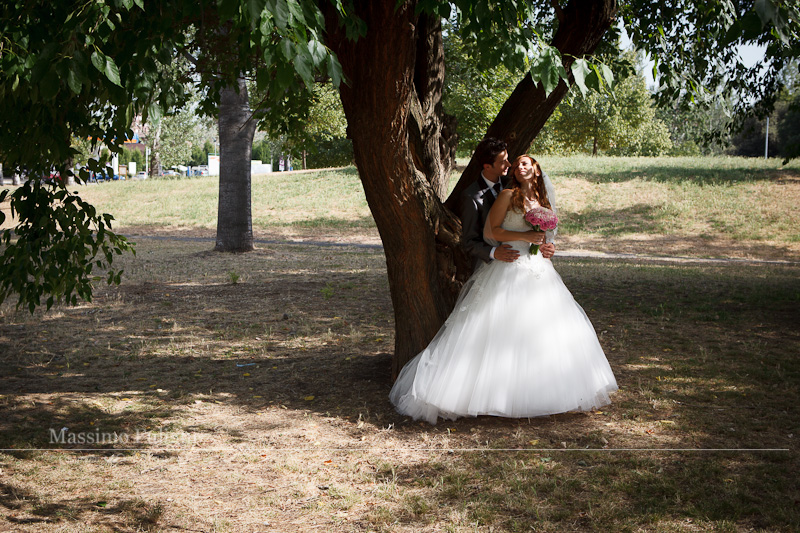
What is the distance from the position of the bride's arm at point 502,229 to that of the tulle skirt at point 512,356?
0.54ft

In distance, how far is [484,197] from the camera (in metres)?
5.70

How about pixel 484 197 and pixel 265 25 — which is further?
pixel 484 197

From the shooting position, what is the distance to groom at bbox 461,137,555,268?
18.3 ft

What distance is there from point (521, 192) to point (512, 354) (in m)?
1.29

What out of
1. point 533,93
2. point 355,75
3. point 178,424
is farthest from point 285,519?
point 533,93

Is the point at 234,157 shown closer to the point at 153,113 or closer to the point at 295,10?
the point at 153,113

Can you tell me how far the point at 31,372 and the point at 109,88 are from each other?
13.9 feet

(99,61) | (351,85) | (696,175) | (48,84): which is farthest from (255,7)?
(696,175)

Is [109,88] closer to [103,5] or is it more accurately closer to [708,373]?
[103,5]

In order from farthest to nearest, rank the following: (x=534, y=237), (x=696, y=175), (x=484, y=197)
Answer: (x=696, y=175) → (x=484, y=197) → (x=534, y=237)

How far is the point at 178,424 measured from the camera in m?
5.42

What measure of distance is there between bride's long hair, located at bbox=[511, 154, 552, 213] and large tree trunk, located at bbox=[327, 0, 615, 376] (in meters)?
0.52

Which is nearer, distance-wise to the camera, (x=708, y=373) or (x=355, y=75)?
(x=355, y=75)

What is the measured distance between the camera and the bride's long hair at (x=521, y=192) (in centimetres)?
540
